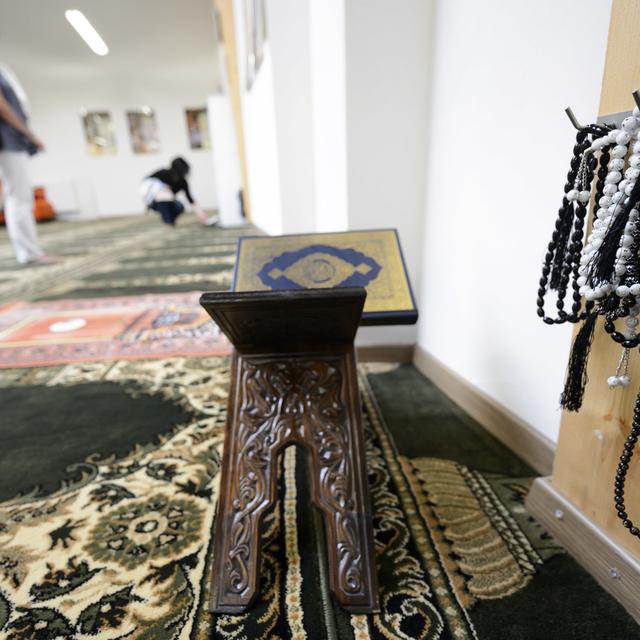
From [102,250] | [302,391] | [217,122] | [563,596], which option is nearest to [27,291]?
[102,250]

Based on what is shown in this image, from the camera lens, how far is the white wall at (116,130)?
33.4 feet

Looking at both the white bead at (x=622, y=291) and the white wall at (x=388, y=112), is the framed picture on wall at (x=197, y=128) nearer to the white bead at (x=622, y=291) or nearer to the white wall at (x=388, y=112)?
the white wall at (x=388, y=112)

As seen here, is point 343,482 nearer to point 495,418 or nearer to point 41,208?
point 495,418

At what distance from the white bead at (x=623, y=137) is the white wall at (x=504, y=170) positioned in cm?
30

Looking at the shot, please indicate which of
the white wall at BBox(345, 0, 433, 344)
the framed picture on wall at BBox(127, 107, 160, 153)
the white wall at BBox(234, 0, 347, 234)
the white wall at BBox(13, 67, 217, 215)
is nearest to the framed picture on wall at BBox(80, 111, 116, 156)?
the white wall at BBox(13, 67, 217, 215)

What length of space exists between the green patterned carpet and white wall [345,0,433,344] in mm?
617

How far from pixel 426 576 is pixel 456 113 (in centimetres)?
121

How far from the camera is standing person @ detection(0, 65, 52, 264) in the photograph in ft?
10.5

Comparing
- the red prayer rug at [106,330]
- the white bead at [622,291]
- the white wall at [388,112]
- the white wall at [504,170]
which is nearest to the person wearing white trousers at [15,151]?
the red prayer rug at [106,330]

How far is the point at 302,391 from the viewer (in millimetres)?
845

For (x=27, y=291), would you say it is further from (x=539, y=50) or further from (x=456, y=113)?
(x=539, y=50)

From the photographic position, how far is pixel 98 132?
10.5 metres

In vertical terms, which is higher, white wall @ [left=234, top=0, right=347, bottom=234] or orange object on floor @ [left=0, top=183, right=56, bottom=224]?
white wall @ [left=234, top=0, right=347, bottom=234]

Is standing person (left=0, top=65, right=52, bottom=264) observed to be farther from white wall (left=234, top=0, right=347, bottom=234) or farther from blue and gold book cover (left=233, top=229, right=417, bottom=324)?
blue and gold book cover (left=233, top=229, right=417, bottom=324)
